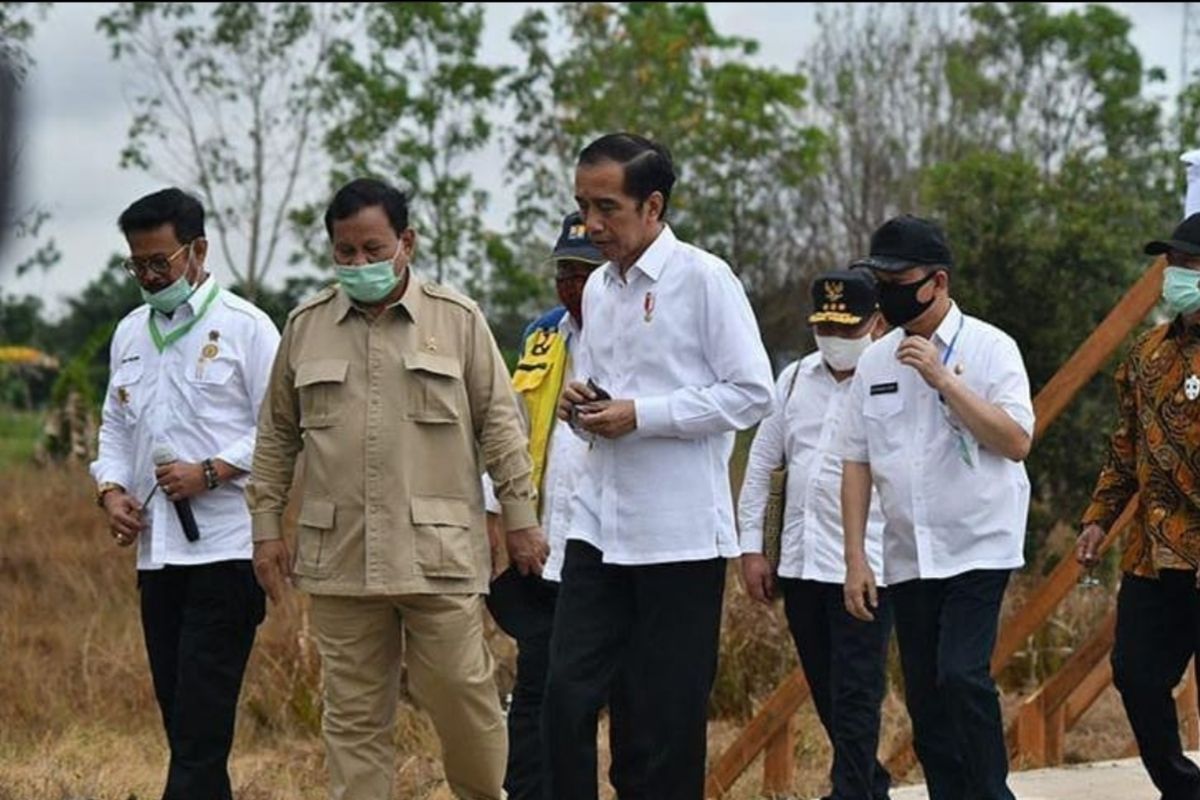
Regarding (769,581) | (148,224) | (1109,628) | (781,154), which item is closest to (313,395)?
(148,224)

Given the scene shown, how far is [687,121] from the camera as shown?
2441 cm

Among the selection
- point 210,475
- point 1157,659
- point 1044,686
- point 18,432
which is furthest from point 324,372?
point 18,432

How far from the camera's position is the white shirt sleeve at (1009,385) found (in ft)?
16.6

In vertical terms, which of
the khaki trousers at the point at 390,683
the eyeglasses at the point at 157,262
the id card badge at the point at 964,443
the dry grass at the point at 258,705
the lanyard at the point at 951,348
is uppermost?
the eyeglasses at the point at 157,262

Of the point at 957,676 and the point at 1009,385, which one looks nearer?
the point at 957,676

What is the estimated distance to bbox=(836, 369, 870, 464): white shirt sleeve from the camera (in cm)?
531

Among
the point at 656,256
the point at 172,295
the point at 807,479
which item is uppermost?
the point at 656,256

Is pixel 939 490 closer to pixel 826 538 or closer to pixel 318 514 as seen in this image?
pixel 826 538

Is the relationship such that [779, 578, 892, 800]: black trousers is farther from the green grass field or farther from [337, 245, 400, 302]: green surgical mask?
the green grass field

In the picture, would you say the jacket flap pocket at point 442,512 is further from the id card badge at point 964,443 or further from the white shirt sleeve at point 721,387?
the id card badge at point 964,443

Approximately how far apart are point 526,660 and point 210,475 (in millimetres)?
1054

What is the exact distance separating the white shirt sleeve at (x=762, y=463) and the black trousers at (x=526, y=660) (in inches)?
31.6

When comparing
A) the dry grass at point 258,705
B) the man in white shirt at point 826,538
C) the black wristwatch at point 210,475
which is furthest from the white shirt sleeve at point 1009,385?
the dry grass at point 258,705

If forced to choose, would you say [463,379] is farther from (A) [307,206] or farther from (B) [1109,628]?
(A) [307,206]
